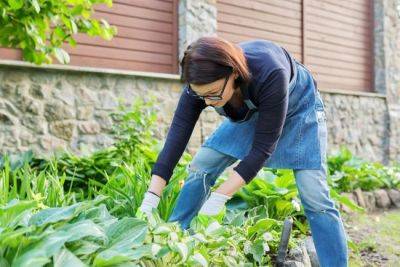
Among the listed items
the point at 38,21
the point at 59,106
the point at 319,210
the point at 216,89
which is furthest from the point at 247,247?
the point at 59,106

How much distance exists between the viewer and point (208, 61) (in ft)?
6.06

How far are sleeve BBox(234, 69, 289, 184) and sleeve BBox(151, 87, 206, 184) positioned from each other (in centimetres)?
33

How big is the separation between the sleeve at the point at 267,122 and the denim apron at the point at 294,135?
11.1 inches

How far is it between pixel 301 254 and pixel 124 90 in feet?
11.5

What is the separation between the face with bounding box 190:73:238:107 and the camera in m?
1.90

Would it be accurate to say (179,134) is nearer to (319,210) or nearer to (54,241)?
(319,210)

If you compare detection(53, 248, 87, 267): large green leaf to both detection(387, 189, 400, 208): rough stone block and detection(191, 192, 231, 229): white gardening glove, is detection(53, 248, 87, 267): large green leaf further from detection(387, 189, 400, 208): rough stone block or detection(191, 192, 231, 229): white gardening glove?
detection(387, 189, 400, 208): rough stone block

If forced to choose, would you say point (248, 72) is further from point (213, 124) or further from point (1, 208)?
point (213, 124)

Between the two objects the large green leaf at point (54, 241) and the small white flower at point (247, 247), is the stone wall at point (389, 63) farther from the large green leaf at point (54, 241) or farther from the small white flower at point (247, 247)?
the large green leaf at point (54, 241)

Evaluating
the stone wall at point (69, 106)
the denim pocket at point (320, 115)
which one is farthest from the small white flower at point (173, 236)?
the stone wall at point (69, 106)

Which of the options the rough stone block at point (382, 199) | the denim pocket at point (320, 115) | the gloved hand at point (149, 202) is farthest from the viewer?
the rough stone block at point (382, 199)

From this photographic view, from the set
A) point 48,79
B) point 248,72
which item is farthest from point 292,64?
point 48,79

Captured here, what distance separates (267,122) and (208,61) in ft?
1.18

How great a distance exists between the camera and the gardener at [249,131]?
1.92 meters
